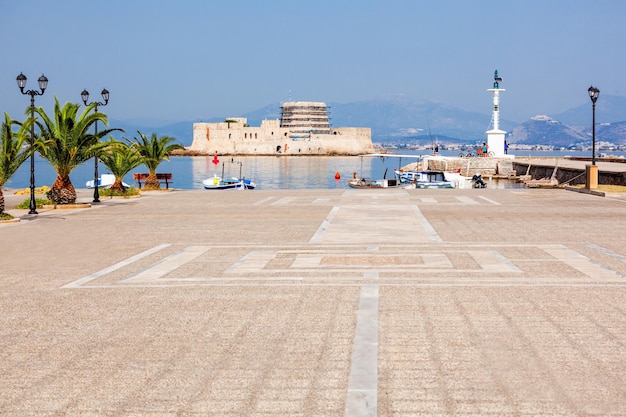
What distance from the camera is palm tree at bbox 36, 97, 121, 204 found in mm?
28719

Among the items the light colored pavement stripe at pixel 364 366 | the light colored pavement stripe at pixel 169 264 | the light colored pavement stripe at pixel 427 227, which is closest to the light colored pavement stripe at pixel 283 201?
the light colored pavement stripe at pixel 427 227

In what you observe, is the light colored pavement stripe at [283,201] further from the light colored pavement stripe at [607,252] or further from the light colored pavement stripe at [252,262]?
the light colored pavement stripe at [607,252]

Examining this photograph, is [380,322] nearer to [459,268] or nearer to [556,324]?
[556,324]

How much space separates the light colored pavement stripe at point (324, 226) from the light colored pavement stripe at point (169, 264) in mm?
2570

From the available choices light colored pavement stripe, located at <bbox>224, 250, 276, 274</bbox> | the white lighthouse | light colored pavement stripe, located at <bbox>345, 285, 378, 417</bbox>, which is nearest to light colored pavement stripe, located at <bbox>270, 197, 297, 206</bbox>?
light colored pavement stripe, located at <bbox>224, 250, 276, 274</bbox>

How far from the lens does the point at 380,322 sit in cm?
925

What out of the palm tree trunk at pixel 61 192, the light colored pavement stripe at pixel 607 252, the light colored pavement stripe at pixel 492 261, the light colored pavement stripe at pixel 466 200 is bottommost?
the light colored pavement stripe at pixel 492 261

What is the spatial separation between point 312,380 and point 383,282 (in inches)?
204

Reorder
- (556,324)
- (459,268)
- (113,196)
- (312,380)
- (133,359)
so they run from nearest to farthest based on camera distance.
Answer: (312,380), (133,359), (556,324), (459,268), (113,196)

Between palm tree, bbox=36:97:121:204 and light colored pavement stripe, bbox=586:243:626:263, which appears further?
palm tree, bbox=36:97:121:204

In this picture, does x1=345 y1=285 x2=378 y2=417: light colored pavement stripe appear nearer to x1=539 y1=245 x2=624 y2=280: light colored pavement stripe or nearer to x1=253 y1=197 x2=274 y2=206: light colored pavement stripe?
x1=539 y1=245 x2=624 y2=280: light colored pavement stripe

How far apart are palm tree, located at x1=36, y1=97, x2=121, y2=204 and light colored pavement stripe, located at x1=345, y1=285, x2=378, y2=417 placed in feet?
68.5

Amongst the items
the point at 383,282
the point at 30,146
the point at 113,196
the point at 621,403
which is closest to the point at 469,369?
the point at 621,403

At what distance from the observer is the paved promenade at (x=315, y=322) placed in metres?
6.52
